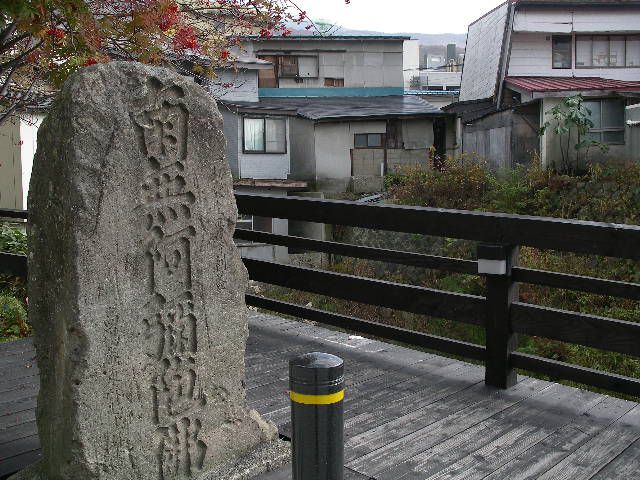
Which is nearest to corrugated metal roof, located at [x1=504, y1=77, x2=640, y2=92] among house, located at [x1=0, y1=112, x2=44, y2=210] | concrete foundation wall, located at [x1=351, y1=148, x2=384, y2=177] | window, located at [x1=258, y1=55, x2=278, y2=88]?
concrete foundation wall, located at [x1=351, y1=148, x2=384, y2=177]

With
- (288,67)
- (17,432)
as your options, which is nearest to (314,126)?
(288,67)

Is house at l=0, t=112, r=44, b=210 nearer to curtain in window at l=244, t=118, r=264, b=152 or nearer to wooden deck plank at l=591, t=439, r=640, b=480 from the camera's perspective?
curtain in window at l=244, t=118, r=264, b=152

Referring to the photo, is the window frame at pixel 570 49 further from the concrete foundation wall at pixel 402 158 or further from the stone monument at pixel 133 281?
the stone monument at pixel 133 281

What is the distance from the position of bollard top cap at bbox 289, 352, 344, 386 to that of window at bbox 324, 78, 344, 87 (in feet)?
88.2

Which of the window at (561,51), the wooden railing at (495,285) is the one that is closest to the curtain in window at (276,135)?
the window at (561,51)

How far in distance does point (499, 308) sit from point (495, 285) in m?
0.14

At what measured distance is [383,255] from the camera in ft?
17.3

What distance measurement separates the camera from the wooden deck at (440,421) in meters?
3.46

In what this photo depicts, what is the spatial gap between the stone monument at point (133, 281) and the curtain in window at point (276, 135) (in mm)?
22154

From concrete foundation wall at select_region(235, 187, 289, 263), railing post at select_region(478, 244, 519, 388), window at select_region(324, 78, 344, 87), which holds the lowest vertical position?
concrete foundation wall at select_region(235, 187, 289, 263)

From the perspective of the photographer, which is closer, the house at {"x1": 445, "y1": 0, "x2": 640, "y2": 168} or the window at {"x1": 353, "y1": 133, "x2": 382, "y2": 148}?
the house at {"x1": 445, "y1": 0, "x2": 640, "y2": 168}

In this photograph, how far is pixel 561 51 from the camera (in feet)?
81.4

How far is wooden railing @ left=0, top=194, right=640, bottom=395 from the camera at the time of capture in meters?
3.91

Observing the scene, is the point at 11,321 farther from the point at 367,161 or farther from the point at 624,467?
the point at 367,161
